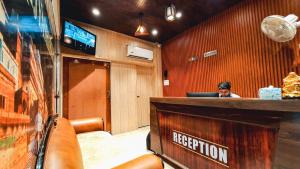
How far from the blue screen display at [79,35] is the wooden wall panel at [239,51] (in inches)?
113

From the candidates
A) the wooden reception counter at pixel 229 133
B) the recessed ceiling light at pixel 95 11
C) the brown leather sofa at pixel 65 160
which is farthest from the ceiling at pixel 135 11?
the brown leather sofa at pixel 65 160

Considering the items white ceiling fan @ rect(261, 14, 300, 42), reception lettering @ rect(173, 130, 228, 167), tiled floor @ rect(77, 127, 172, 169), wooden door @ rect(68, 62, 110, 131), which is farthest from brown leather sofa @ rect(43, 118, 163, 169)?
wooden door @ rect(68, 62, 110, 131)

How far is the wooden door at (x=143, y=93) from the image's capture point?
554 cm

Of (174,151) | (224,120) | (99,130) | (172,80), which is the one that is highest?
(172,80)

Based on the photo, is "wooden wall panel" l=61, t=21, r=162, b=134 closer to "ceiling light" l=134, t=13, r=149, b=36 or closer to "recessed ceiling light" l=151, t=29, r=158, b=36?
"recessed ceiling light" l=151, t=29, r=158, b=36

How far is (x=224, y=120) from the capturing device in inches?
67.4

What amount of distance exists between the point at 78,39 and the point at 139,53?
2.17 metres

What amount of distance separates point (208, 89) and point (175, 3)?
7.94 feet

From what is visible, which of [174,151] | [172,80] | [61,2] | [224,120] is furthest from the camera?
[172,80]

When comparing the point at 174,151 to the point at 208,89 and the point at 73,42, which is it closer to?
the point at 208,89

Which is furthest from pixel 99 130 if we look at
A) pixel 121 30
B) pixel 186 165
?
pixel 121 30

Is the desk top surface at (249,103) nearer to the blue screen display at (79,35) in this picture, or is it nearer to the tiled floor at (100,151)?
the tiled floor at (100,151)

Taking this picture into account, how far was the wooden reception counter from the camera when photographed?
1.17 metres

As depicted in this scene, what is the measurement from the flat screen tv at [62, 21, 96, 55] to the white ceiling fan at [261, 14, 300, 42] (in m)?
3.73
